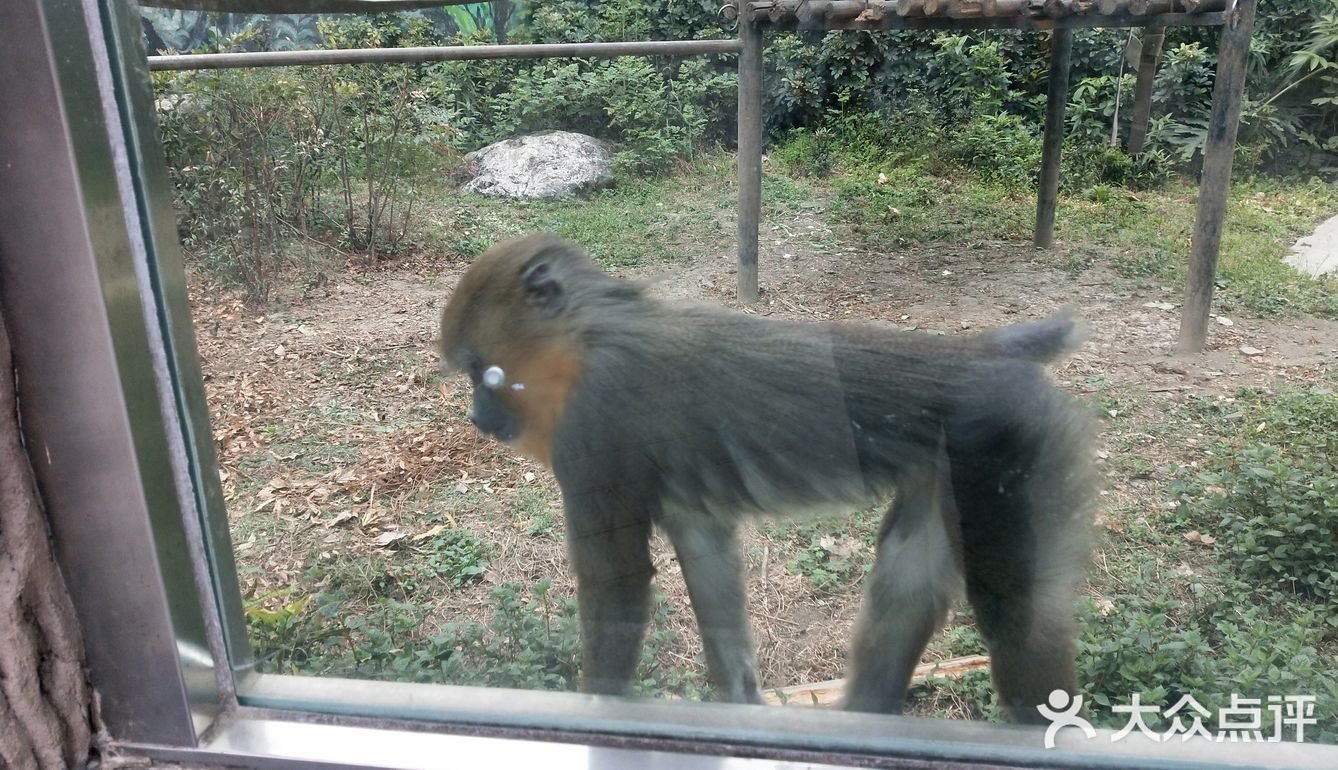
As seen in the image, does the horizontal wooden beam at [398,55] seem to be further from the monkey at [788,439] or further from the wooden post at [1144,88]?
the wooden post at [1144,88]

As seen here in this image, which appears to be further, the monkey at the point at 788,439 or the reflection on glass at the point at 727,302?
the monkey at the point at 788,439

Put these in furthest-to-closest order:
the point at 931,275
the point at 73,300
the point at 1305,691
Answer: the point at 931,275 < the point at 1305,691 < the point at 73,300

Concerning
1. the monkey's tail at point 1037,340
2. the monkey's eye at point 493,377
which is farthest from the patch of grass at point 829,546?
the monkey's eye at point 493,377

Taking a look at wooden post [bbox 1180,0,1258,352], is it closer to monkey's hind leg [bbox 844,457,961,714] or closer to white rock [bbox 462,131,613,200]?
monkey's hind leg [bbox 844,457,961,714]

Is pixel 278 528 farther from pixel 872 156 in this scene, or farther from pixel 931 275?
pixel 931 275

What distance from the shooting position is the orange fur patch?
1709 millimetres

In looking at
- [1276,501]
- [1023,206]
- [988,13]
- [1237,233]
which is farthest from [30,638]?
[1276,501]

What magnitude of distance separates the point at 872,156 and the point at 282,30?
1.08 m

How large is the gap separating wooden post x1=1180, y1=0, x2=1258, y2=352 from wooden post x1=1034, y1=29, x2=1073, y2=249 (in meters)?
0.26

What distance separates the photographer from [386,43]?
1.33 meters

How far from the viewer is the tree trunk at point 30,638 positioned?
0.99 meters

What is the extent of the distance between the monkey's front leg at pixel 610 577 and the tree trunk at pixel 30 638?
0.80 m

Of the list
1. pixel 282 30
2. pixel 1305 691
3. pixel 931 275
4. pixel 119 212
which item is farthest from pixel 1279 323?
pixel 119 212

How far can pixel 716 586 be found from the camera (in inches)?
74.7
